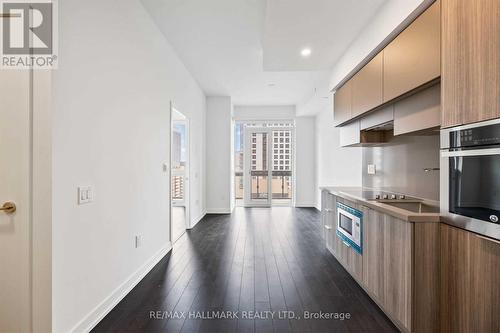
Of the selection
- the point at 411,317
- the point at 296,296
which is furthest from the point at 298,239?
the point at 411,317

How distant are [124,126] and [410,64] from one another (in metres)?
2.58

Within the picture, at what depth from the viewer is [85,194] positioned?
6.27ft

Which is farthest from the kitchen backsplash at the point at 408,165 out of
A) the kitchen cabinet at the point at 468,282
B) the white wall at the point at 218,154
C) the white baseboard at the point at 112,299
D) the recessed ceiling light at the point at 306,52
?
the white wall at the point at 218,154

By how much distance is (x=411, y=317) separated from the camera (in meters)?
→ 1.71

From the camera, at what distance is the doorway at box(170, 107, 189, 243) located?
487 cm

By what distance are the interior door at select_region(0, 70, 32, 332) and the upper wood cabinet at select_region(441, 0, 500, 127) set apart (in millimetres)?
2646

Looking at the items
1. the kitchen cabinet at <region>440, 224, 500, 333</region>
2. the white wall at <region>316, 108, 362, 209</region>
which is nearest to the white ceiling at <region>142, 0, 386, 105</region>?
the white wall at <region>316, 108, 362, 209</region>

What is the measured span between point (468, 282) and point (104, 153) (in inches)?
107

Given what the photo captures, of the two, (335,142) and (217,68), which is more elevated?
(217,68)

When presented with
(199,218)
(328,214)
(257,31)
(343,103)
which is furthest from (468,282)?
(199,218)

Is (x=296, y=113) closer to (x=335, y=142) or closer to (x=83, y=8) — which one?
(x=335, y=142)

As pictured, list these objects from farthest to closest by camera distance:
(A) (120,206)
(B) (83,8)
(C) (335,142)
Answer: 1. (C) (335,142)
2. (A) (120,206)
3. (B) (83,8)

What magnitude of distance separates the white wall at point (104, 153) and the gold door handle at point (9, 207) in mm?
247

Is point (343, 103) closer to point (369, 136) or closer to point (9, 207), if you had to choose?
point (369, 136)
